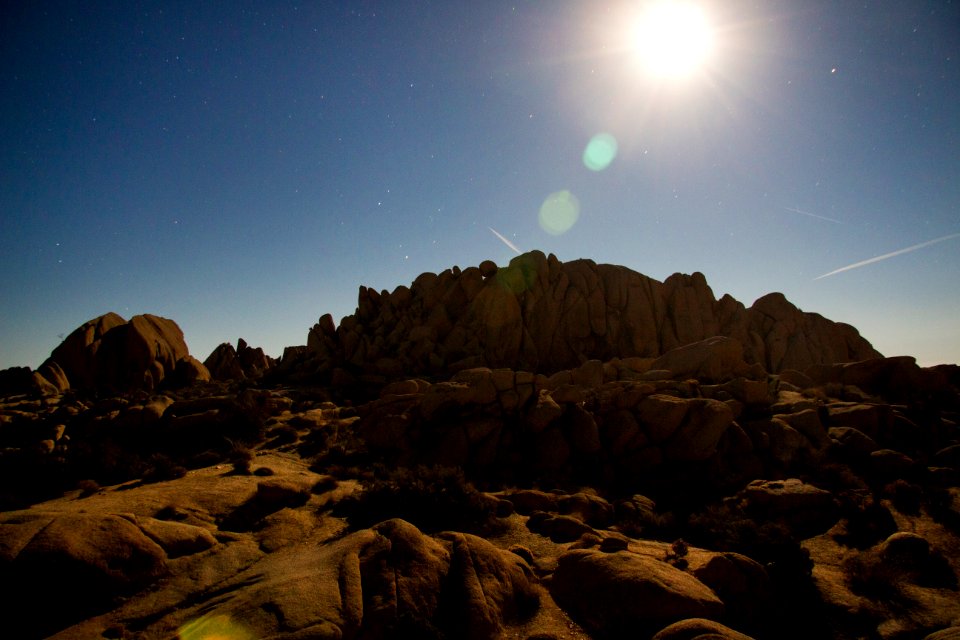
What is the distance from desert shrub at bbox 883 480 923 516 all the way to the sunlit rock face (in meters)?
30.2

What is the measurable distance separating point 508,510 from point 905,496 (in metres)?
14.6

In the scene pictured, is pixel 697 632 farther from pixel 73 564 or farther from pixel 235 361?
pixel 235 361

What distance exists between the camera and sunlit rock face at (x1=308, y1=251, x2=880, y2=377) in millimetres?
46188

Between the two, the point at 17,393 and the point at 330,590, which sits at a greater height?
the point at 17,393

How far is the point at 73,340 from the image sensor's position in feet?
153

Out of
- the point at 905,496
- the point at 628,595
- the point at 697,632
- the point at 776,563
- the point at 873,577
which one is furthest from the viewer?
the point at 905,496

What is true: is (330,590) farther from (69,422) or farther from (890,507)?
(69,422)

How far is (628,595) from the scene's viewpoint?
806cm

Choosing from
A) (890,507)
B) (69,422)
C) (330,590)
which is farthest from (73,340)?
(890,507)

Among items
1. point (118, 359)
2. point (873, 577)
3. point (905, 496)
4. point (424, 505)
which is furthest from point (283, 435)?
point (118, 359)

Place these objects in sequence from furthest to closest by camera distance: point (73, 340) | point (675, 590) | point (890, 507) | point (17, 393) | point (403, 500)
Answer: point (73, 340)
point (17, 393)
point (890, 507)
point (403, 500)
point (675, 590)

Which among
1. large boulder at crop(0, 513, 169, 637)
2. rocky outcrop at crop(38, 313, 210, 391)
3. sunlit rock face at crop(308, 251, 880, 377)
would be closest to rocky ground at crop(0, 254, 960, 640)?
large boulder at crop(0, 513, 169, 637)

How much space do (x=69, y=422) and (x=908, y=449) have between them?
1639 inches

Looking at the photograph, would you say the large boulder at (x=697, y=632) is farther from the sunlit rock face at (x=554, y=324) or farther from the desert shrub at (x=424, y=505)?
the sunlit rock face at (x=554, y=324)
